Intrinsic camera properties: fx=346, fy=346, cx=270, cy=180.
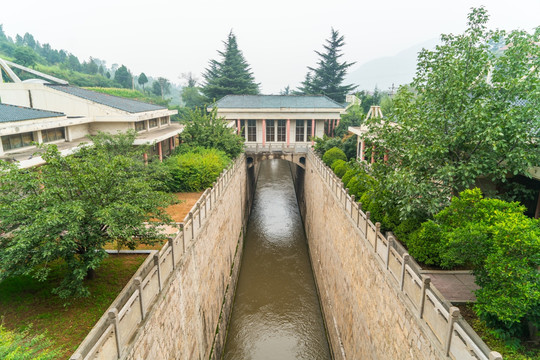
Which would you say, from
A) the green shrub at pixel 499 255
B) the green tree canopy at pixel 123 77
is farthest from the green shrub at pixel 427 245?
the green tree canopy at pixel 123 77

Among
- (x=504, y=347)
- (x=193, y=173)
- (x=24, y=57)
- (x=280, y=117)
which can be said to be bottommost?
(x=504, y=347)

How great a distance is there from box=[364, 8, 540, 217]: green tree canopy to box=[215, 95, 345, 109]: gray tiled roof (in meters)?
28.4

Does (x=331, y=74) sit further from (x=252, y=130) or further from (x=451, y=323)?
(x=451, y=323)

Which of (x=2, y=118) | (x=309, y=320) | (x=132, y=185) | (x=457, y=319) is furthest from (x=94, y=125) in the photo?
(x=457, y=319)

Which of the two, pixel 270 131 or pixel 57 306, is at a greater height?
pixel 270 131

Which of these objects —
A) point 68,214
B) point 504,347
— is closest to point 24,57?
point 68,214

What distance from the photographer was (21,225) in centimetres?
866

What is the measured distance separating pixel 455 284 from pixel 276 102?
1332 inches

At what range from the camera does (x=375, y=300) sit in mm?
10930

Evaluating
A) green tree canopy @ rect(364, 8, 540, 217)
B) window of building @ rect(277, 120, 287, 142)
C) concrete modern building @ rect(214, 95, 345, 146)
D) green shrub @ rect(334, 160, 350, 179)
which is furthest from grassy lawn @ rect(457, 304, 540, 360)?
window of building @ rect(277, 120, 287, 142)

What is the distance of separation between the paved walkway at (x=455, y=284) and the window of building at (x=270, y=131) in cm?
3140

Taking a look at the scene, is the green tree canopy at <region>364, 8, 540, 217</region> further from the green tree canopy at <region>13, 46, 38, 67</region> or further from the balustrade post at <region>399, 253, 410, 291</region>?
the green tree canopy at <region>13, 46, 38, 67</region>

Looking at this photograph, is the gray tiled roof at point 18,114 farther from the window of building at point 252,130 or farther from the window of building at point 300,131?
the window of building at point 300,131

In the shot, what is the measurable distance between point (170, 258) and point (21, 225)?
12.5ft
